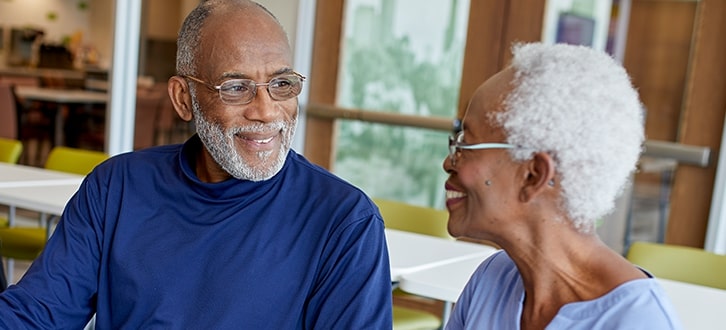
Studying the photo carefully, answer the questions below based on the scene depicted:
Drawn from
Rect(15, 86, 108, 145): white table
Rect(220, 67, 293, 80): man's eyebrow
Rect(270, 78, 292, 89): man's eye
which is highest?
Rect(220, 67, 293, 80): man's eyebrow

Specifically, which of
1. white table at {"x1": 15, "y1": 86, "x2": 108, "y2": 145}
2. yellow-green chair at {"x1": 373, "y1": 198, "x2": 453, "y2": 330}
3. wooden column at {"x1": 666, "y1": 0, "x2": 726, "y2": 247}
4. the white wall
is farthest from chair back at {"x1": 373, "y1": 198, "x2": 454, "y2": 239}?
the white wall

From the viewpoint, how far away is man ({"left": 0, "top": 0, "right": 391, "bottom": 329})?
167 cm

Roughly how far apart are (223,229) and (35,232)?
9.09ft

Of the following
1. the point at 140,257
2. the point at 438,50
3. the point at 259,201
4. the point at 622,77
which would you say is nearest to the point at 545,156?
the point at 622,77

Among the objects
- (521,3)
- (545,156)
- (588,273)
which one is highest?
(521,3)

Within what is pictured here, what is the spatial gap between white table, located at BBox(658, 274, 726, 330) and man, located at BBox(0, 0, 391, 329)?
3.91 ft

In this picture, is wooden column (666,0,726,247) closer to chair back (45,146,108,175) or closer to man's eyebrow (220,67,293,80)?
chair back (45,146,108,175)

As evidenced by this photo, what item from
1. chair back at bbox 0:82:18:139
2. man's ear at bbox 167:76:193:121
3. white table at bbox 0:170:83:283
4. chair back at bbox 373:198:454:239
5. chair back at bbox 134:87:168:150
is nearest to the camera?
man's ear at bbox 167:76:193:121

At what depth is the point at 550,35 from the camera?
193 inches

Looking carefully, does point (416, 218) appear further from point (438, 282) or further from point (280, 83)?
point (280, 83)

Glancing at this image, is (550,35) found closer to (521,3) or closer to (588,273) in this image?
(521,3)

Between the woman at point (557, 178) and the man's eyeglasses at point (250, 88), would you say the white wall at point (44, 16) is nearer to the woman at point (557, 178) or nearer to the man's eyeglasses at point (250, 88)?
the man's eyeglasses at point (250, 88)

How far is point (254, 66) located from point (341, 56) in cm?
388

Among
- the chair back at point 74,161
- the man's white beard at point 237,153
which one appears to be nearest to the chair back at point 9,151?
the chair back at point 74,161
